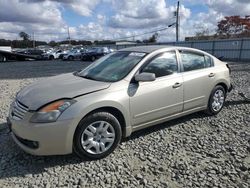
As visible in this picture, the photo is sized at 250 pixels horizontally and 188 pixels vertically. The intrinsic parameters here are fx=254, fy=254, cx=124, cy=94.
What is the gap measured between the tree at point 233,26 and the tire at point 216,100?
50133 mm

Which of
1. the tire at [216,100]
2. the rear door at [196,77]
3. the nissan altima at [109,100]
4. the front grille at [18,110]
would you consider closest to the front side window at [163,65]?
the nissan altima at [109,100]

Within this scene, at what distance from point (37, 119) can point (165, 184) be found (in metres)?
1.78

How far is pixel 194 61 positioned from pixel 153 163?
234 centimetres

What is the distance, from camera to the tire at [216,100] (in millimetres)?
5257

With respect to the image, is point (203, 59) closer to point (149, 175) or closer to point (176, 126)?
point (176, 126)

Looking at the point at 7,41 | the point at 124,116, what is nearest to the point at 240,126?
the point at 124,116

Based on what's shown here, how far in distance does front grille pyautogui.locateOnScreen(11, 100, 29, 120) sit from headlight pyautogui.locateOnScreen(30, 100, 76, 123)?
7.9 inches

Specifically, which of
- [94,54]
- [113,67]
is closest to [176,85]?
[113,67]

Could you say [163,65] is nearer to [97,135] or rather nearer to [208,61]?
[208,61]

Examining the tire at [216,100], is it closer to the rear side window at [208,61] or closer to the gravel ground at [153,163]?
the rear side window at [208,61]

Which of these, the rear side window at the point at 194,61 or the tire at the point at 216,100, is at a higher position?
the rear side window at the point at 194,61

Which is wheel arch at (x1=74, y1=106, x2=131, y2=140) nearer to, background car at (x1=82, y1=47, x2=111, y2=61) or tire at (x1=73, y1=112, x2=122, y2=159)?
tire at (x1=73, y1=112, x2=122, y2=159)

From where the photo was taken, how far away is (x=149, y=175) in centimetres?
327

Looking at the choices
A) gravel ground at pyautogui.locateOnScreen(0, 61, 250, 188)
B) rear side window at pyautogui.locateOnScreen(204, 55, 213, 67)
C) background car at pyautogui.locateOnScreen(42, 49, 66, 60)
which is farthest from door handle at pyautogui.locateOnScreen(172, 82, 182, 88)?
background car at pyautogui.locateOnScreen(42, 49, 66, 60)
